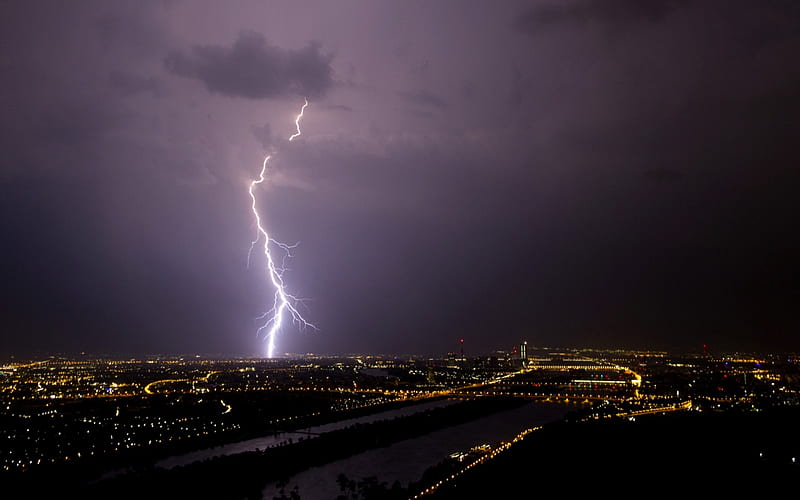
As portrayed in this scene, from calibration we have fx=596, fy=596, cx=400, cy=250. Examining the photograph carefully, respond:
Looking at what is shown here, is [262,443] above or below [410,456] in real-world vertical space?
above

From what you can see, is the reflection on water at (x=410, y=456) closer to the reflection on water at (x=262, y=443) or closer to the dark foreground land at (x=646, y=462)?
the dark foreground land at (x=646, y=462)

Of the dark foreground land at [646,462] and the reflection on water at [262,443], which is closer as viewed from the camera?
the dark foreground land at [646,462]

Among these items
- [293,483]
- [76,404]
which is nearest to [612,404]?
[293,483]

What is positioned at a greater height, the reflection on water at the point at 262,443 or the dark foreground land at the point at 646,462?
the dark foreground land at the point at 646,462

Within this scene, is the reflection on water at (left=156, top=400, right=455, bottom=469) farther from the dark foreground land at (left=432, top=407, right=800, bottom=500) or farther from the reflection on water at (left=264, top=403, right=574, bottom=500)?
the dark foreground land at (left=432, top=407, right=800, bottom=500)

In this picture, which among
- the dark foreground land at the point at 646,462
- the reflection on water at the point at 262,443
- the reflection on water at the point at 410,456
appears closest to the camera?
the dark foreground land at the point at 646,462

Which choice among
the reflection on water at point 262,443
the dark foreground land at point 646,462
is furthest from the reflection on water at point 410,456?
the reflection on water at point 262,443

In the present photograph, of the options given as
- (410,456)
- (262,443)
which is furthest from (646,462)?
(262,443)

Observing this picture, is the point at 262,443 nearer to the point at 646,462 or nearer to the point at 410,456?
the point at 410,456

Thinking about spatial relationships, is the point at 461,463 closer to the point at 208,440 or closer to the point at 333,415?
the point at 208,440

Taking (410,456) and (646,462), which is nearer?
(646,462)
